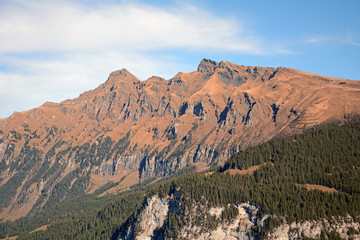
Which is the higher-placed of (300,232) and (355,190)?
(355,190)

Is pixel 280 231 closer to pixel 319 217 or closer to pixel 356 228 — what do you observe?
pixel 319 217

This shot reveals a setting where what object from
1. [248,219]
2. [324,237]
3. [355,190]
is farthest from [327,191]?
[248,219]

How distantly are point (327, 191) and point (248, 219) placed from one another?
48.0m

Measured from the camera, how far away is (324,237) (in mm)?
180000

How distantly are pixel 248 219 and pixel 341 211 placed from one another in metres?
49.5

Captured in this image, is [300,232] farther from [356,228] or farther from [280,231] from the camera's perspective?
[356,228]

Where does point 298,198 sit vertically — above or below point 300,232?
above

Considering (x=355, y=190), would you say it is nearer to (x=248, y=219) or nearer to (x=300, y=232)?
(x=300, y=232)

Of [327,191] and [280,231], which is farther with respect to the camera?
[327,191]

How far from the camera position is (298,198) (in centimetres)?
19700

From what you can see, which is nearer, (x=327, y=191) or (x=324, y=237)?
(x=324, y=237)

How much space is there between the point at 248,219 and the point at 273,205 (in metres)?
16.5

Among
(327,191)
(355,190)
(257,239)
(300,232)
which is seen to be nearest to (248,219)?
(257,239)

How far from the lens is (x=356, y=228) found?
593 feet
